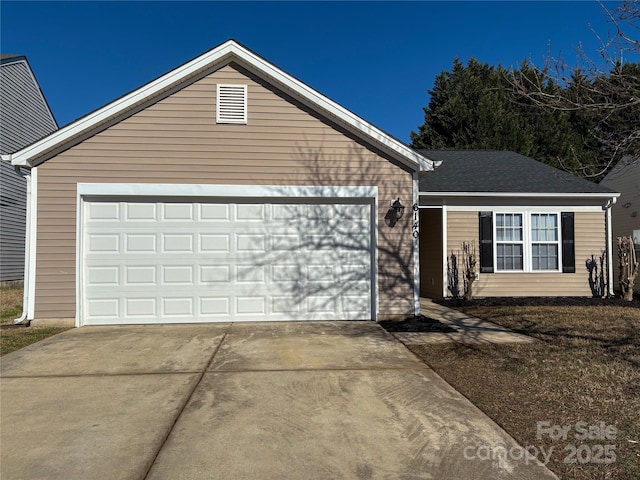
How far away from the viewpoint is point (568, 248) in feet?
35.0

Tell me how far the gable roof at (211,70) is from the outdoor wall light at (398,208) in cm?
80

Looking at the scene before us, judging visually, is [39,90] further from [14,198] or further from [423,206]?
[423,206]

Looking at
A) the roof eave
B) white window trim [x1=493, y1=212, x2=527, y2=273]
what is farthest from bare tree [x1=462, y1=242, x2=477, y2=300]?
the roof eave

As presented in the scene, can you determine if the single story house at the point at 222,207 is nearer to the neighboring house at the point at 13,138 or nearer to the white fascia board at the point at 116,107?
the white fascia board at the point at 116,107

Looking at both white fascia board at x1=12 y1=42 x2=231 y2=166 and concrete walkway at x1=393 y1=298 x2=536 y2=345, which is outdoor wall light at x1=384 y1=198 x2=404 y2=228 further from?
white fascia board at x1=12 y1=42 x2=231 y2=166

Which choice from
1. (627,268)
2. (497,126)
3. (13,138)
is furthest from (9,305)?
(497,126)

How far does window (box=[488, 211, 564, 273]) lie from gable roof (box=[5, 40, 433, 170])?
414 centimetres

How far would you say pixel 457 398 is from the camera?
12.8 feet

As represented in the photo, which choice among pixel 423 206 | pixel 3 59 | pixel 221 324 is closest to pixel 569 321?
pixel 423 206

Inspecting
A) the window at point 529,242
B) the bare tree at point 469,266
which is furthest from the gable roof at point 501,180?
the bare tree at point 469,266

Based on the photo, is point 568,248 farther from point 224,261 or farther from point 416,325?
point 224,261

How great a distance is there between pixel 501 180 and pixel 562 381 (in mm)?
8051

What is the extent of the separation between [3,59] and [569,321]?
64.4ft

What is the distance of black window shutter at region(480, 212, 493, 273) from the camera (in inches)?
416
